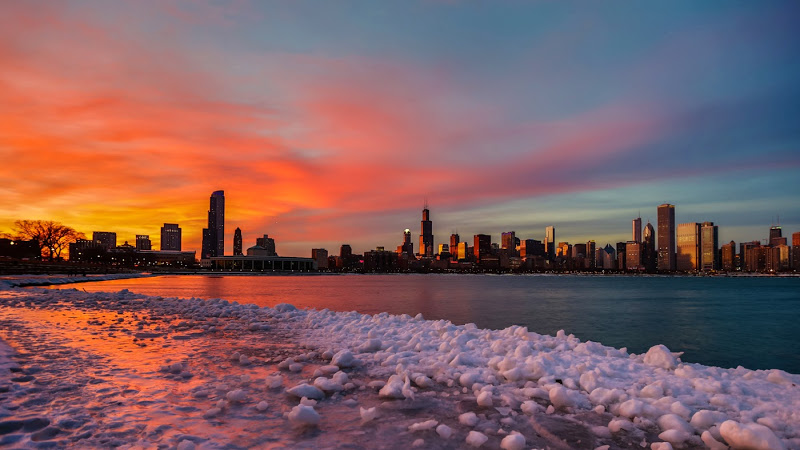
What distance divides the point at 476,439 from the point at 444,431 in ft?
1.55

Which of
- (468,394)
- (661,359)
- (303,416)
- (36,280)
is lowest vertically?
(36,280)

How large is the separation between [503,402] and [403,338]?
586 cm

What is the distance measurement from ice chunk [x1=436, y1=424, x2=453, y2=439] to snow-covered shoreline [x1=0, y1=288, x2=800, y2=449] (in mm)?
14

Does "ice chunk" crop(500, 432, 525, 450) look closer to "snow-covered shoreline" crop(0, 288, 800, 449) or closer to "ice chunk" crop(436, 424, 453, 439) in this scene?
"snow-covered shoreline" crop(0, 288, 800, 449)

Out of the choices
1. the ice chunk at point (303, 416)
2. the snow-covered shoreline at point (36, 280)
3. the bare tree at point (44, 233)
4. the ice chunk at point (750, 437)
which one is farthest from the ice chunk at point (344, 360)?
the bare tree at point (44, 233)

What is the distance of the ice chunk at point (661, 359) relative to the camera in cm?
984

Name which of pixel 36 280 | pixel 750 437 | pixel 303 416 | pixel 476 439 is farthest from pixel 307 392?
pixel 36 280

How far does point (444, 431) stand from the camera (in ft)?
19.5

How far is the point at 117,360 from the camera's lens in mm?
10484

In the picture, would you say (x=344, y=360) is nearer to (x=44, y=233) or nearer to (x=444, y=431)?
(x=444, y=431)

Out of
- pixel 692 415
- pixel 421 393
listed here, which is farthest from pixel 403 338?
pixel 692 415

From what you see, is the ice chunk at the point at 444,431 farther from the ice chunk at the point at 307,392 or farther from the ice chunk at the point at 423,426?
the ice chunk at the point at 307,392

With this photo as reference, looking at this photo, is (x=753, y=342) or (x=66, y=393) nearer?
(x=66, y=393)

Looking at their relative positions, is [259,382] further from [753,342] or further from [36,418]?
[753,342]
